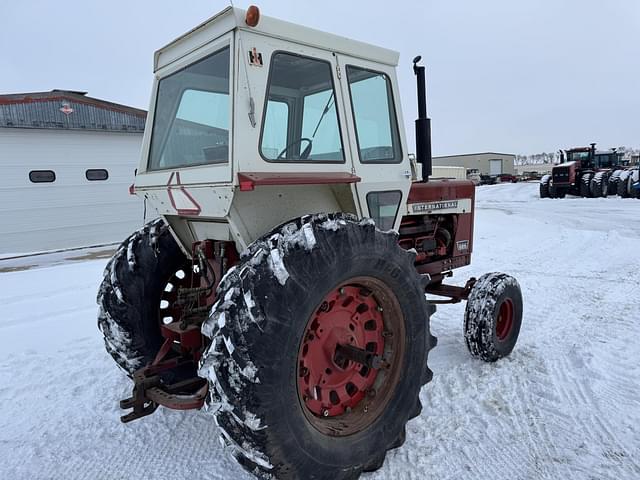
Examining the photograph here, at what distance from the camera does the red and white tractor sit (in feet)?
6.54

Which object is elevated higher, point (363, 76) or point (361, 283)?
point (363, 76)

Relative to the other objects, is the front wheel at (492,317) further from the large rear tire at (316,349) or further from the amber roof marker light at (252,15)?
the amber roof marker light at (252,15)

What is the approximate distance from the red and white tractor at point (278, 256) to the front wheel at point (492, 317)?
1103 millimetres

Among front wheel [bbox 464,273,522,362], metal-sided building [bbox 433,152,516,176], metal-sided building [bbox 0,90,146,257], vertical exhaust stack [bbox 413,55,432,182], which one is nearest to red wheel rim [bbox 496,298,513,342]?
front wheel [bbox 464,273,522,362]

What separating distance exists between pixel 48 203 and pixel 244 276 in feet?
35.1

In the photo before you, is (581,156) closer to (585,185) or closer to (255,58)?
(585,185)

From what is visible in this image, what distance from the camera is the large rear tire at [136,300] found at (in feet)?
9.89

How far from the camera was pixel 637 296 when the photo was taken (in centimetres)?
546

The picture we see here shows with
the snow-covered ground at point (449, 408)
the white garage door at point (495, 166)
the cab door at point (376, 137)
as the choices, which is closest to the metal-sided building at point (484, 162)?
the white garage door at point (495, 166)

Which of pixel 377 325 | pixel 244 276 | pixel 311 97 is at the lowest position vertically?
pixel 377 325

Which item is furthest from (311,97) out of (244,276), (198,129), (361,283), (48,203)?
(48,203)

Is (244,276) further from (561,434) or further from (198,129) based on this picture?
(561,434)

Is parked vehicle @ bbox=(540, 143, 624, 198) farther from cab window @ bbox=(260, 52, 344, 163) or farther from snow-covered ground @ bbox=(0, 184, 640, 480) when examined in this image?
cab window @ bbox=(260, 52, 344, 163)

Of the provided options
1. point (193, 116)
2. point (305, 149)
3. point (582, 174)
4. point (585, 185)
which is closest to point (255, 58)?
point (305, 149)
